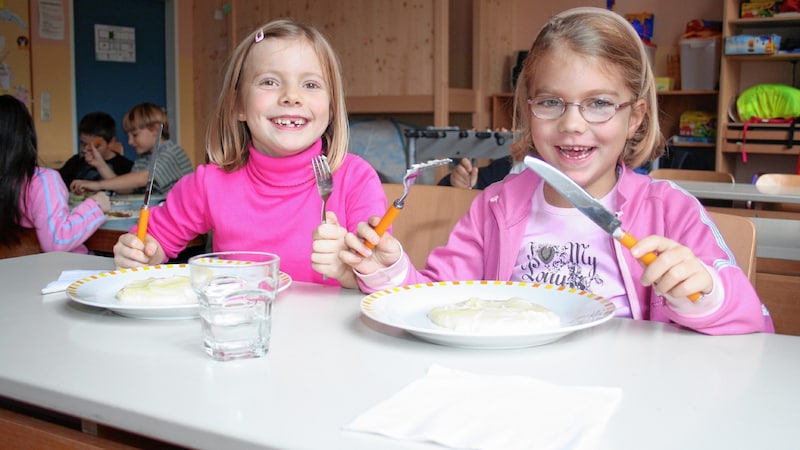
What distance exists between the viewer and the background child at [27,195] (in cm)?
245

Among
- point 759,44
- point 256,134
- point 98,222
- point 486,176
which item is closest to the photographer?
point 256,134

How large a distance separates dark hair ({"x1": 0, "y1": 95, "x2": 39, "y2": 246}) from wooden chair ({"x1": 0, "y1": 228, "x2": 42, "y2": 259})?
20mm

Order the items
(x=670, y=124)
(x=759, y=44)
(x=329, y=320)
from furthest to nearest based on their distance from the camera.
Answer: (x=670, y=124)
(x=759, y=44)
(x=329, y=320)

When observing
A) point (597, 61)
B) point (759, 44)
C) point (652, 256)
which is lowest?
point (652, 256)

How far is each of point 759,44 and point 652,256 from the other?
490 centimetres

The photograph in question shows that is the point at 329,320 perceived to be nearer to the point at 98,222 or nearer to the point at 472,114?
the point at 98,222

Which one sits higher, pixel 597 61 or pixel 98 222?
pixel 597 61

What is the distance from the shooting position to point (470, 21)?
20.0ft

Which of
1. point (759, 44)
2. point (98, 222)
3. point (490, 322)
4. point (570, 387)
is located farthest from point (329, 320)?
point (759, 44)

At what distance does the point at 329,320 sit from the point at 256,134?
0.69 metres

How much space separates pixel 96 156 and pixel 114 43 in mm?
2134

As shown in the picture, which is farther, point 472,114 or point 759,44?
point 472,114

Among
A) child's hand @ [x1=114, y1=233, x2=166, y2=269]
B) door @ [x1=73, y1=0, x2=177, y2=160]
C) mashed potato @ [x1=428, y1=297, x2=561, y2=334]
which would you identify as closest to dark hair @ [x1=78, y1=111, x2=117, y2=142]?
door @ [x1=73, y1=0, x2=177, y2=160]

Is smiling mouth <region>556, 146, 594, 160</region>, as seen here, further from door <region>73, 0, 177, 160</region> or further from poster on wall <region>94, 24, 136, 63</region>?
poster on wall <region>94, 24, 136, 63</region>
